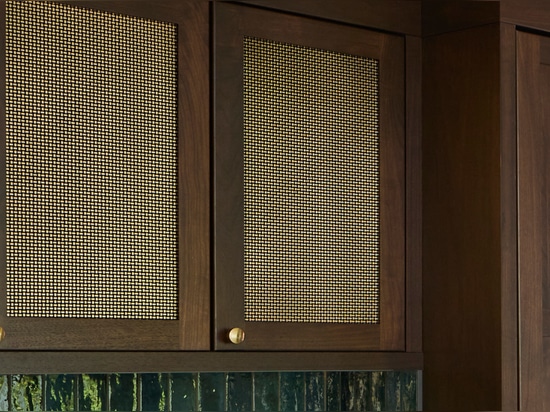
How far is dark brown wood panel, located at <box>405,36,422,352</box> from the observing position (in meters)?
2.40

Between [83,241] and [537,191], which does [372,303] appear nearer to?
[537,191]

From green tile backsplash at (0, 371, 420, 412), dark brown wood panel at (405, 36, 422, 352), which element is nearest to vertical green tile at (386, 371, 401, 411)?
green tile backsplash at (0, 371, 420, 412)

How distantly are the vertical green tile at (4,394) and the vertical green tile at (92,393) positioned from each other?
16 cm

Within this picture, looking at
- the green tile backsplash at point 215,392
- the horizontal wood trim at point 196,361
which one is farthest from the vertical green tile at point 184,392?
the horizontal wood trim at point 196,361

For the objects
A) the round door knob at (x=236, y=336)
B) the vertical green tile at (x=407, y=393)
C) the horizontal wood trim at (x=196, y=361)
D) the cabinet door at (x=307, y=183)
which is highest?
the cabinet door at (x=307, y=183)

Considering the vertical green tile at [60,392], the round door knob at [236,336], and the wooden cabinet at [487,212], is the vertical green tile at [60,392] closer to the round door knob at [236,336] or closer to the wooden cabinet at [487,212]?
the round door knob at [236,336]

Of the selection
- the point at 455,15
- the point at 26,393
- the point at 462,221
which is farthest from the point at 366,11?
the point at 26,393

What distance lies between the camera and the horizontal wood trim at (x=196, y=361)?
1.95 m

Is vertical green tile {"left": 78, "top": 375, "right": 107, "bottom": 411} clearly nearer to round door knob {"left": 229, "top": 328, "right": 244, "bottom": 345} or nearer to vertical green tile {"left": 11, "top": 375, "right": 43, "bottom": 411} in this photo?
vertical green tile {"left": 11, "top": 375, "right": 43, "bottom": 411}

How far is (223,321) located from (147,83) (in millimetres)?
479

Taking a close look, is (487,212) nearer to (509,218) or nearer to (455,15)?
(509,218)

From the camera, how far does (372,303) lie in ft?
7.70

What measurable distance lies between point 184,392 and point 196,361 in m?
0.30

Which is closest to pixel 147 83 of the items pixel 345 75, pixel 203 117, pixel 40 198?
pixel 203 117
